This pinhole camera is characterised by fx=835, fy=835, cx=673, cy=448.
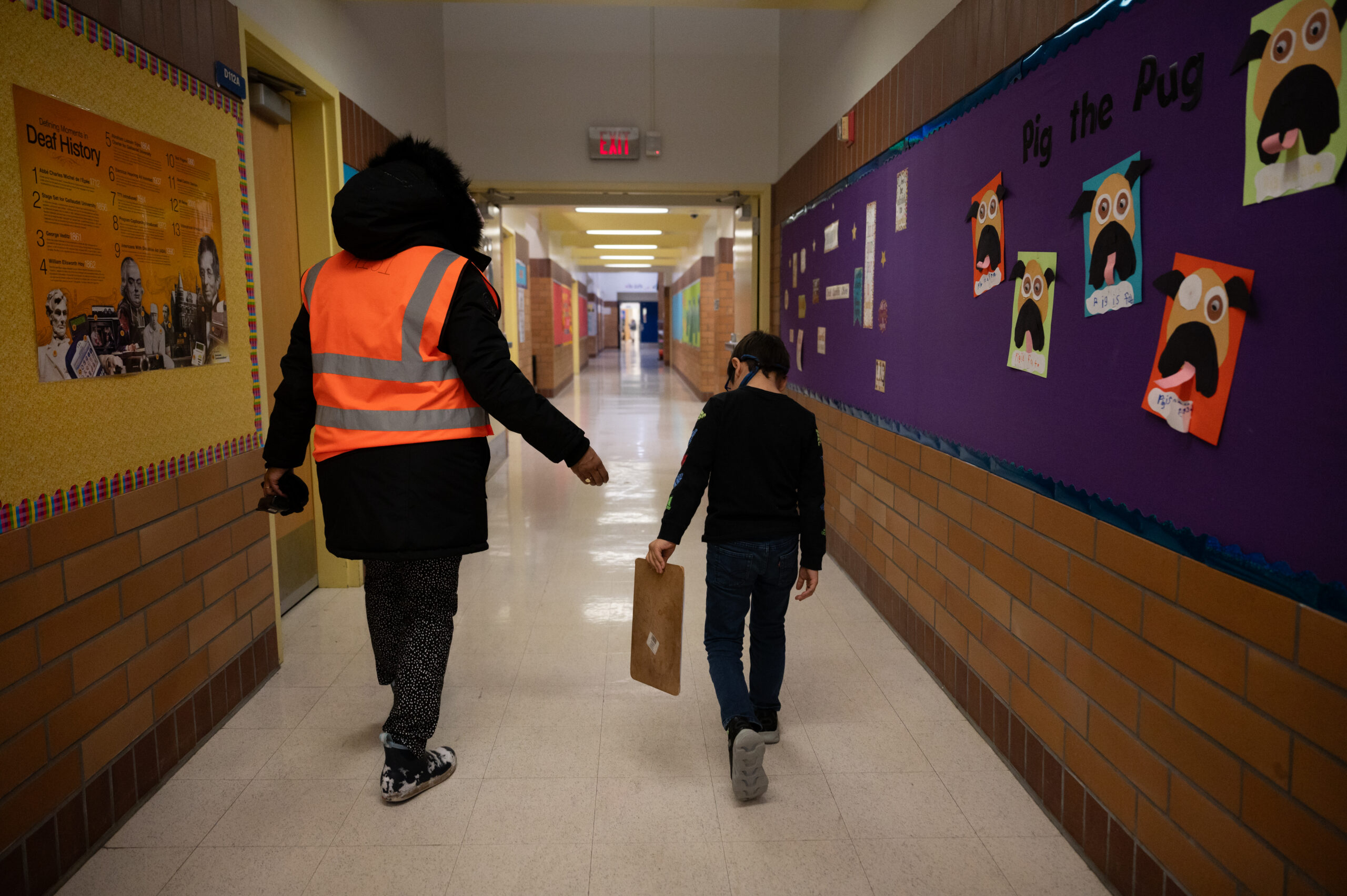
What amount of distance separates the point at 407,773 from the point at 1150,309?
2.05 meters

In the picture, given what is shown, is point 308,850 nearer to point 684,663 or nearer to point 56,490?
point 56,490

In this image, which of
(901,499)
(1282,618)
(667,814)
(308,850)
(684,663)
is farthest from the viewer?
(901,499)

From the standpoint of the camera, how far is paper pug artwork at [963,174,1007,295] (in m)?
2.44

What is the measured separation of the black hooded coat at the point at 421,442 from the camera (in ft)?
6.57

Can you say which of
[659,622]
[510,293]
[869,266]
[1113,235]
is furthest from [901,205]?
[510,293]

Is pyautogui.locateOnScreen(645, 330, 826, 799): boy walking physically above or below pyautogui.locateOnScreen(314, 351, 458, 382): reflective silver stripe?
below

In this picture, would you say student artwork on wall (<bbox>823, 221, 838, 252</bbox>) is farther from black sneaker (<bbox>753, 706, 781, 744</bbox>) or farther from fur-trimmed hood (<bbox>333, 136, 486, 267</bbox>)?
black sneaker (<bbox>753, 706, 781, 744</bbox>)

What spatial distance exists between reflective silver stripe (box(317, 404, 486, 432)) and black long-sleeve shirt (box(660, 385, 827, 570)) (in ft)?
2.00

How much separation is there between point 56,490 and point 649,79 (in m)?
5.06

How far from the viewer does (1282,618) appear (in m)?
1.34

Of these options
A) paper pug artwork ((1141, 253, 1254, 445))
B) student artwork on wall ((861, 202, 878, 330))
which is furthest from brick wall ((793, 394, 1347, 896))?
student artwork on wall ((861, 202, 878, 330))

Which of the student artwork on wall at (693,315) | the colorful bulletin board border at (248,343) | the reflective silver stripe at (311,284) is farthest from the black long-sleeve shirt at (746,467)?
the student artwork on wall at (693,315)

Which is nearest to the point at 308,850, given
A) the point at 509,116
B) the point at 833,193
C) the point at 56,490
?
the point at 56,490

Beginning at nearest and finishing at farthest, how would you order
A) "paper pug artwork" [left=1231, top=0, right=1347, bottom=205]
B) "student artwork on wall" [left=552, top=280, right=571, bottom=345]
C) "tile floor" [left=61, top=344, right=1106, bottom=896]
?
"paper pug artwork" [left=1231, top=0, right=1347, bottom=205], "tile floor" [left=61, top=344, right=1106, bottom=896], "student artwork on wall" [left=552, top=280, right=571, bottom=345]
